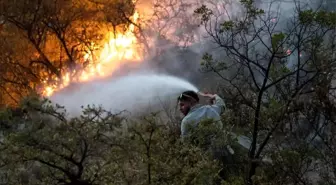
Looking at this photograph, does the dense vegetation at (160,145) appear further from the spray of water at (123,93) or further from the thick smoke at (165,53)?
the thick smoke at (165,53)

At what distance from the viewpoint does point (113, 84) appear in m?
18.1

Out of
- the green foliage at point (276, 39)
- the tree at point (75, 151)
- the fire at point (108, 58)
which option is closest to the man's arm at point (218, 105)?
the green foliage at point (276, 39)

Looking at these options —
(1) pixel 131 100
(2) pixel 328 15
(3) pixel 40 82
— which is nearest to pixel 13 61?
(3) pixel 40 82

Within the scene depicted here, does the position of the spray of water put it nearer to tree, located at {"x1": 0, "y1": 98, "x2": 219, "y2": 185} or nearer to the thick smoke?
the thick smoke

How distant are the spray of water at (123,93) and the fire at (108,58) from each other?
2.96ft

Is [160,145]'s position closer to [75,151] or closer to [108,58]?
[75,151]

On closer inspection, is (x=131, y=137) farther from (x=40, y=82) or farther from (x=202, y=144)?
(x=40, y=82)

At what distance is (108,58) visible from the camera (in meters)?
22.1

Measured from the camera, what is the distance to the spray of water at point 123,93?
1250 cm

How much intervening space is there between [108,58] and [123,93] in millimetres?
7049

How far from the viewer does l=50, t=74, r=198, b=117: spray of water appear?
12.5m

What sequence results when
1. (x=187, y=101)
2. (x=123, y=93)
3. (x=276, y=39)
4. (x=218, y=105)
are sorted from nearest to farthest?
(x=276, y=39)
(x=187, y=101)
(x=218, y=105)
(x=123, y=93)

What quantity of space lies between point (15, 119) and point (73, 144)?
18.2 inches

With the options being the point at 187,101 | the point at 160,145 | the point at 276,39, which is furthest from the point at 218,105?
the point at 160,145
